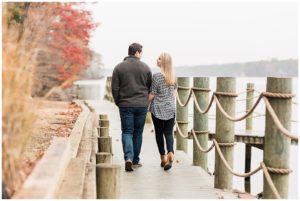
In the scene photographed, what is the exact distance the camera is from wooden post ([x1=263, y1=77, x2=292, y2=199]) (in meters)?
4.77

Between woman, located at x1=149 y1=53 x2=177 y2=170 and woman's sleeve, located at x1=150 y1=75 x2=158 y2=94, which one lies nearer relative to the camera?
woman, located at x1=149 y1=53 x2=177 y2=170

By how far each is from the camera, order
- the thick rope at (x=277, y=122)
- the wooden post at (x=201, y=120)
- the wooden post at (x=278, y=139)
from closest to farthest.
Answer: the thick rope at (x=277, y=122), the wooden post at (x=278, y=139), the wooden post at (x=201, y=120)

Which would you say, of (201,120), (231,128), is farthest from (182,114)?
(231,128)

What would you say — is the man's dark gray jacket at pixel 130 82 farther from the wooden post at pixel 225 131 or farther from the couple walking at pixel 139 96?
the wooden post at pixel 225 131

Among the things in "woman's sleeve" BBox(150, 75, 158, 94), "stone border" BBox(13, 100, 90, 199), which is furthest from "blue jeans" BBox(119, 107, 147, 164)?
"stone border" BBox(13, 100, 90, 199)

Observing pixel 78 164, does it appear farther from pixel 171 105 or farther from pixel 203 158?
pixel 203 158

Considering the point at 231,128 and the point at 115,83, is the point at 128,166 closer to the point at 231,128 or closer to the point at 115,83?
the point at 115,83

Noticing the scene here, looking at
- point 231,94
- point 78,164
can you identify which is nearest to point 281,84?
point 231,94

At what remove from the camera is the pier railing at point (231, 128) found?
479 cm

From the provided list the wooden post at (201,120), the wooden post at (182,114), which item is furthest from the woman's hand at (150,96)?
the wooden post at (182,114)

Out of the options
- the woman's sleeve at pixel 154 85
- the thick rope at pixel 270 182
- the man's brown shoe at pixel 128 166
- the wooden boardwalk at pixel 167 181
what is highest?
the woman's sleeve at pixel 154 85

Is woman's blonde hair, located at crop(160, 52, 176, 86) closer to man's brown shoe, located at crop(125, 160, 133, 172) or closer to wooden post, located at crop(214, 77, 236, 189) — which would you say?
wooden post, located at crop(214, 77, 236, 189)

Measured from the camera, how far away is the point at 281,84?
4805mm

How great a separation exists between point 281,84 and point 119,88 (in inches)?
109
